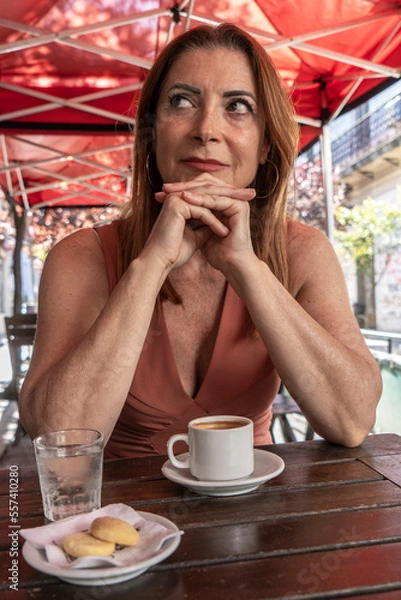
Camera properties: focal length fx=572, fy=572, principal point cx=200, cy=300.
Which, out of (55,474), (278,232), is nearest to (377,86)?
(278,232)

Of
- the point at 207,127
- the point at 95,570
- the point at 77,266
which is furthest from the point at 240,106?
the point at 95,570

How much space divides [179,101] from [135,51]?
6.49 feet

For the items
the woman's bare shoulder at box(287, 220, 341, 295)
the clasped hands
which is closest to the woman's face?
the clasped hands

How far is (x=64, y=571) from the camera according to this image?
0.62 metres

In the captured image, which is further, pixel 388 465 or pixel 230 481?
pixel 388 465

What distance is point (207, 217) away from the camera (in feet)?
4.58

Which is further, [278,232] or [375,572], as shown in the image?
[278,232]

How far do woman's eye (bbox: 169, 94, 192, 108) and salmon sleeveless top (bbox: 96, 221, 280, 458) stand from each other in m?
0.46

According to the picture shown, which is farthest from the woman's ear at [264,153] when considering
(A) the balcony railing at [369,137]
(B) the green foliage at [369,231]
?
(B) the green foliage at [369,231]

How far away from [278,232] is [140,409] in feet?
2.17

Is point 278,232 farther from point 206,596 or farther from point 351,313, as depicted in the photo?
point 206,596

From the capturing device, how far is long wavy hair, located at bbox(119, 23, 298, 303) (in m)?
1.60

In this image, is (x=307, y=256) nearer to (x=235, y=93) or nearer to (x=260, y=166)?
(x=260, y=166)

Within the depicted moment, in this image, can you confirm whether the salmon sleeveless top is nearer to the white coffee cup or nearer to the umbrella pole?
the white coffee cup
